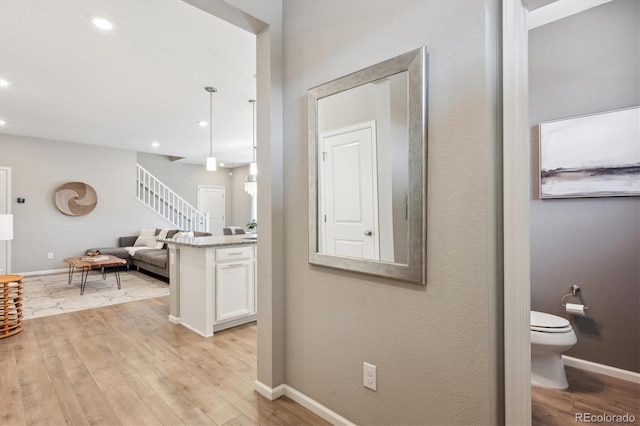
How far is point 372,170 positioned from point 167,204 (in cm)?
847

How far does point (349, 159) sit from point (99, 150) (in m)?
7.59

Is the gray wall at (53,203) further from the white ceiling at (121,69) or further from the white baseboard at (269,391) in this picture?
the white baseboard at (269,391)

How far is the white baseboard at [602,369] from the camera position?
2195mm

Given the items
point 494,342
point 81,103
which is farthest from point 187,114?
point 494,342

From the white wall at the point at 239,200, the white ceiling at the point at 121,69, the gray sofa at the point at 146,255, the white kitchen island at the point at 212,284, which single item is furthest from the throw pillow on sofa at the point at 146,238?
the white kitchen island at the point at 212,284

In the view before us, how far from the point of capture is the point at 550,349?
6.90 ft

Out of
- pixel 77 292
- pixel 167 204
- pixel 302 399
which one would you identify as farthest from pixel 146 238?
pixel 302 399

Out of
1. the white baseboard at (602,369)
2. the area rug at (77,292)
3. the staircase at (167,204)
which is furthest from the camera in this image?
the staircase at (167,204)

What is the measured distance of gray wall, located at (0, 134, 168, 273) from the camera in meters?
6.21

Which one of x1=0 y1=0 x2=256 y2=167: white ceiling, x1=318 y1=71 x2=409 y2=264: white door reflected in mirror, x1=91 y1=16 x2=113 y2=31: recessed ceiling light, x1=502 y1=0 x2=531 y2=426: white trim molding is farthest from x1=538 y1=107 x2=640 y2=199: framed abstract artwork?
x1=91 y1=16 x2=113 y2=31: recessed ceiling light

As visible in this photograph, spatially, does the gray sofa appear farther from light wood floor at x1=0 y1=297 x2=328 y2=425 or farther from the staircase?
light wood floor at x1=0 y1=297 x2=328 y2=425

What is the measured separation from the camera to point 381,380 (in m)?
1.57

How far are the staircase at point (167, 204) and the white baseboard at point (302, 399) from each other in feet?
23.4

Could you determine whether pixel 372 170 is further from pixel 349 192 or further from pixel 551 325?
pixel 551 325
